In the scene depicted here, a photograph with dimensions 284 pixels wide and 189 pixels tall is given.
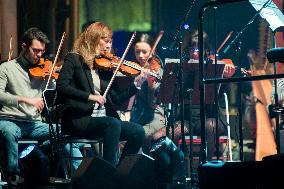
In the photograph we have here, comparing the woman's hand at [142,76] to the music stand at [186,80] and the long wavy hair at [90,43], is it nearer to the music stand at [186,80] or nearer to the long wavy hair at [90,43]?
the music stand at [186,80]

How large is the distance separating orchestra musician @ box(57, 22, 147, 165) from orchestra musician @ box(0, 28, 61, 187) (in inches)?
10.7

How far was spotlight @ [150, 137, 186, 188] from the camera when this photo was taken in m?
5.16

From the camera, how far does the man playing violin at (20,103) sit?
16.9ft

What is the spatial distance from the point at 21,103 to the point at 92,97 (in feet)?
2.37

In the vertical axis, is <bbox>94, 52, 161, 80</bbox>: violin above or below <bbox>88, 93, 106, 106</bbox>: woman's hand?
above

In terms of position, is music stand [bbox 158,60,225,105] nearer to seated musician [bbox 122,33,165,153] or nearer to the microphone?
seated musician [bbox 122,33,165,153]

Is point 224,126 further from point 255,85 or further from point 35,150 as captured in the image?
point 35,150

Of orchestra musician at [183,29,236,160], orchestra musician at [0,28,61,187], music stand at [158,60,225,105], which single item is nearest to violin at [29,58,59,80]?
orchestra musician at [0,28,61,187]

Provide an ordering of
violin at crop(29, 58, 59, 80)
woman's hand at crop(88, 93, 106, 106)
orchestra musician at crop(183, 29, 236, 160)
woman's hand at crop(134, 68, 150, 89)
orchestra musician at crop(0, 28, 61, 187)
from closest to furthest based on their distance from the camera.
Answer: woman's hand at crop(88, 93, 106, 106) → orchestra musician at crop(0, 28, 61, 187) → violin at crop(29, 58, 59, 80) → woman's hand at crop(134, 68, 150, 89) → orchestra musician at crop(183, 29, 236, 160)

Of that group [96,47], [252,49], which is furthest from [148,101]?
[252,49]

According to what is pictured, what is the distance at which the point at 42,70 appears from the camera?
18.1ft

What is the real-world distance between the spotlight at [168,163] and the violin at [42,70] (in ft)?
3.56

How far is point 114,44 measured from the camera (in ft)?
25.4

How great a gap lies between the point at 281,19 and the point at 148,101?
1790mm
